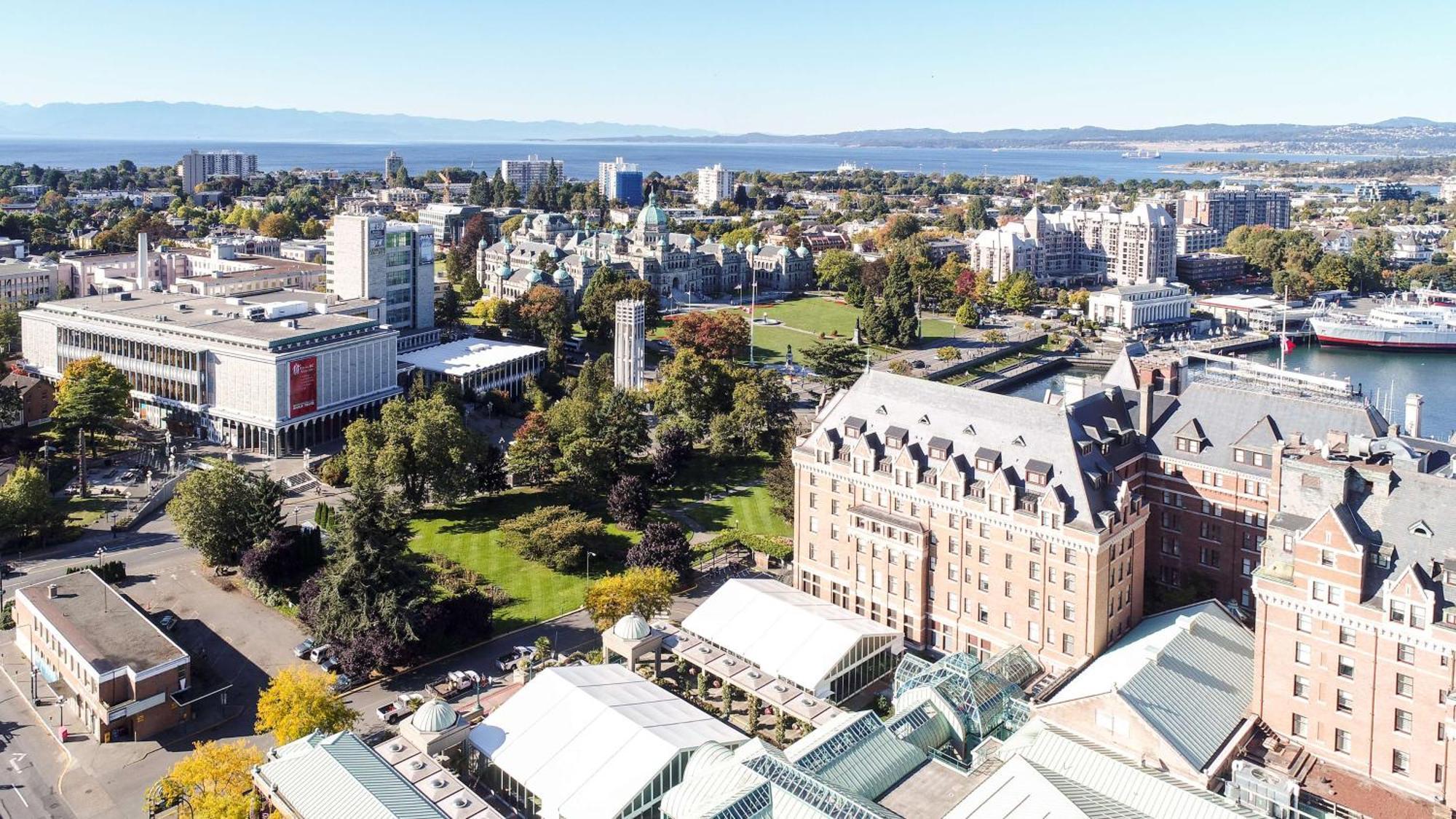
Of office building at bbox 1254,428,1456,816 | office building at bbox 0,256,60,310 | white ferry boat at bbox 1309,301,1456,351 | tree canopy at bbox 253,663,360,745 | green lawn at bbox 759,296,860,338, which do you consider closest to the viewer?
office building at bbox 1254,428,1456,816

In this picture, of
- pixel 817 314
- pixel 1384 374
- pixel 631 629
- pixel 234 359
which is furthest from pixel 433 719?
pixel 1384 374

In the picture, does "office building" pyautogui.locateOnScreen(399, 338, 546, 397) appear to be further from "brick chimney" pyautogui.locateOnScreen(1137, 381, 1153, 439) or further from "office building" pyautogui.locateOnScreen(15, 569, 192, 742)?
"brick chimney" pyautogui.locateOnScreen(1137, 381, 1153, 439)

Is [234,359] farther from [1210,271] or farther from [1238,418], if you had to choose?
[1210,271]

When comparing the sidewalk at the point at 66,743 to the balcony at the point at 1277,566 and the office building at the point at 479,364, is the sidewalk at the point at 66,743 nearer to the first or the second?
the balcony at the point at 1277,566

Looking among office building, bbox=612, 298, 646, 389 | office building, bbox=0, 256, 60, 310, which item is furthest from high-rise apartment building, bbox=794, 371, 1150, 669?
office building, bbox=0, 256, 60, 310

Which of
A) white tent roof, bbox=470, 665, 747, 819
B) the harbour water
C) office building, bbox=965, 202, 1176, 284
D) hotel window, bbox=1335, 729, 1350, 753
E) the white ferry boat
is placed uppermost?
office building, bbox=965, 202, 1176, 284

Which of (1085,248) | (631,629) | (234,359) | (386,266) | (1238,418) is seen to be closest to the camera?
(631,629)

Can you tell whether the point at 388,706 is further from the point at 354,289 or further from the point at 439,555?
the point at 354,289
